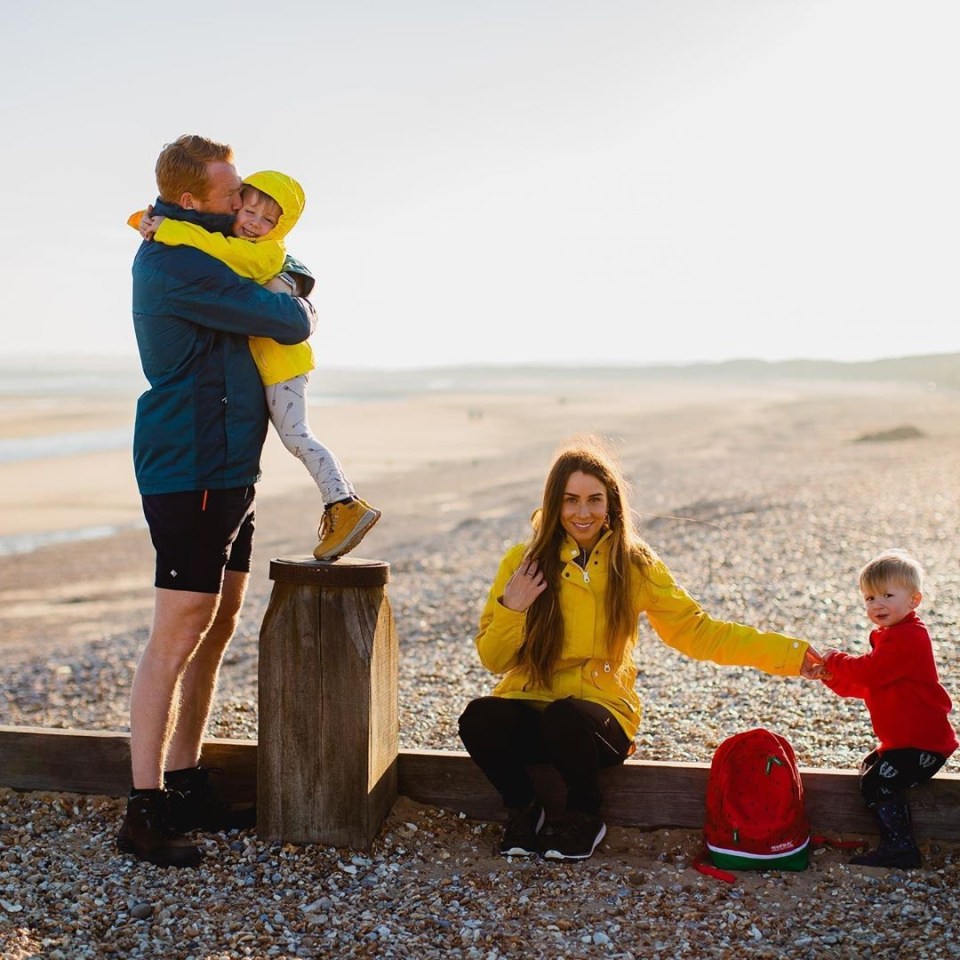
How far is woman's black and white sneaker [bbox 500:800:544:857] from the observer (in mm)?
4230

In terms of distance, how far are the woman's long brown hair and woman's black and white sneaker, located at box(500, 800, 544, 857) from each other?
47cm

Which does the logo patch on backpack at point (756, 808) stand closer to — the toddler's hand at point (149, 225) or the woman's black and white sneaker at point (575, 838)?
the woman's black and white sneaker at point (575, 838)

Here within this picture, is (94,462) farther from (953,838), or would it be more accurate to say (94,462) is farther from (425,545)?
(953,838)

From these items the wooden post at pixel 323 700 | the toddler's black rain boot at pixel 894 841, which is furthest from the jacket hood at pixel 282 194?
the toddler's black rain boot at pixel 894 841

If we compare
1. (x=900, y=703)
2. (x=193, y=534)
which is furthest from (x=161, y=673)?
(x=900, y=703)

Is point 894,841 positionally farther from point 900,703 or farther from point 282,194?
point 282,194

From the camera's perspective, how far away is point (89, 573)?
14.2 metres

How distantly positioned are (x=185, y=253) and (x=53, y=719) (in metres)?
4.47

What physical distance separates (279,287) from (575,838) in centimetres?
225

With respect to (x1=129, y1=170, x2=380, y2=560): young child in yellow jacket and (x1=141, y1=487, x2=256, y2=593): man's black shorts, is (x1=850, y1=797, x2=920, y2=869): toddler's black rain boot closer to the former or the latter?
(x1=129, y1=170, x2=380, y2=560): young child in yellow jacket

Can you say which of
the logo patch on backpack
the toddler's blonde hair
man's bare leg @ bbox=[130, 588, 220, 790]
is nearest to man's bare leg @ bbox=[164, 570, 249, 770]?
man's bare leg @ bbox=[130, 588, 220, 790]

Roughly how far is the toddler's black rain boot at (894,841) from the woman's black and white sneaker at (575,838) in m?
0.90

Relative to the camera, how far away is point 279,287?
423cm

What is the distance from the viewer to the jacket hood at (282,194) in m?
4.16
